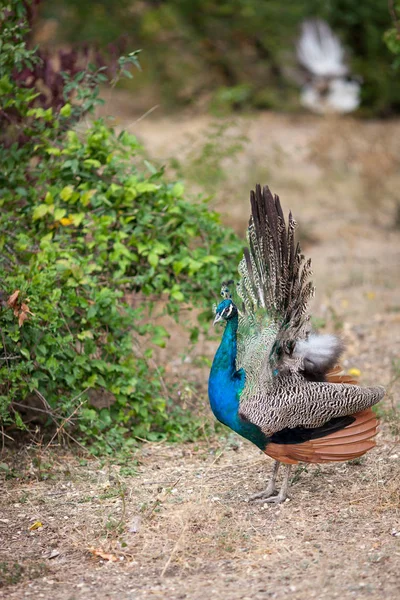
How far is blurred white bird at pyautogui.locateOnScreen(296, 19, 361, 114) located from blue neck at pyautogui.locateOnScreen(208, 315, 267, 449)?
10.8 m

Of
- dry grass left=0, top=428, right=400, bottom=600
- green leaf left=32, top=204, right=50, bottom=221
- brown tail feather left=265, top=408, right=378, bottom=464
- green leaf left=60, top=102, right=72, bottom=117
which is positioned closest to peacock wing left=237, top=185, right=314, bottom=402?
brown tail feather left=265, top=408, right=378, bottom=464

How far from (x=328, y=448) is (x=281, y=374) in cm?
44

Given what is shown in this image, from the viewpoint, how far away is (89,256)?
5043 millimetres

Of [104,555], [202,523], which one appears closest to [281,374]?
[202,523]

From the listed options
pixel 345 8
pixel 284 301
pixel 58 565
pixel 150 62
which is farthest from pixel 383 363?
pixel 150 62

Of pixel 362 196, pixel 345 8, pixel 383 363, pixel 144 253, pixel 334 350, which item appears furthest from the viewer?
pixel 345 8

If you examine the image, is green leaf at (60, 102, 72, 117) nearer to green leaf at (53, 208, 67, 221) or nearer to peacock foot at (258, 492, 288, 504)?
green leaf at (53, 208, 67, 221)

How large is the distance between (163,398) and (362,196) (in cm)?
613

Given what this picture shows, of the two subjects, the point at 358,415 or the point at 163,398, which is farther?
the point at 163,398

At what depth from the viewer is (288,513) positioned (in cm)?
423

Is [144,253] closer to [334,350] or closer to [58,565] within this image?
[334,350]

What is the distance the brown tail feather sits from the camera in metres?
4.13

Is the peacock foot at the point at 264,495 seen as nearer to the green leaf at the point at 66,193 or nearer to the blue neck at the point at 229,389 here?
the blue neck at the point at 229,389

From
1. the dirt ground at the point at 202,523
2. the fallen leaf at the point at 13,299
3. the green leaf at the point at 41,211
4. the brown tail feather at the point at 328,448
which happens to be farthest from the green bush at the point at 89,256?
the brown tail feather at the point at 328,448
